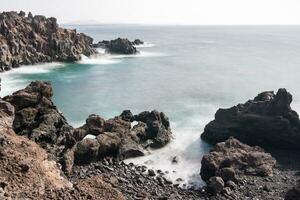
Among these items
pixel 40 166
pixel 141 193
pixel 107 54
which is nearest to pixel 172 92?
pixel 141 193

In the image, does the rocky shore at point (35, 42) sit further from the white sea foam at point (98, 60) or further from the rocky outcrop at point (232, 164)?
the rocky outcrop at point (232, 164)

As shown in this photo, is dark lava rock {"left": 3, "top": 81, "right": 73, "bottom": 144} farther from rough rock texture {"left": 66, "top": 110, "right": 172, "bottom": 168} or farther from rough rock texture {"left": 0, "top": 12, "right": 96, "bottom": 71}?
rough rock texture {"left": 0, "top": 12, "right": 96, "bottom": 71}

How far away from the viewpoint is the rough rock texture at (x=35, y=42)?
104 meters

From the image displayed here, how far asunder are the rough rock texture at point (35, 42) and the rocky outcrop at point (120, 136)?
59.1 meters

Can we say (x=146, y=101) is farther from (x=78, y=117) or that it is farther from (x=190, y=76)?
(x=190, y=76)

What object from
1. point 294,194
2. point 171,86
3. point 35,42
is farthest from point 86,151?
point 35,42

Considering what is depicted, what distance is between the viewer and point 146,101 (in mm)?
71250

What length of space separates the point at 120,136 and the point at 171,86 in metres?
43.9

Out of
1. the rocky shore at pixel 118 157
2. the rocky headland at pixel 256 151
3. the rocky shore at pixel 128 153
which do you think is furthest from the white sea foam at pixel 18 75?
the rocky headland at pixel 256 151

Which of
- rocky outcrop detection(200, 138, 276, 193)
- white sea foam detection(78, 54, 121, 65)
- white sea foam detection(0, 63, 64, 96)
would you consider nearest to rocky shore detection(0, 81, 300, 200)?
rocky outcrop detection(200, 138, 276, 193)

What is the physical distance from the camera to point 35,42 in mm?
114562

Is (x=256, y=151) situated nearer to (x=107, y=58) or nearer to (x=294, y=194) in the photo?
(x=294, y=194)

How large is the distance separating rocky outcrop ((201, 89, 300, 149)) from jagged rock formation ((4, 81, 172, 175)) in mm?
6154

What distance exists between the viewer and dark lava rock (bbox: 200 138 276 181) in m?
37.4
